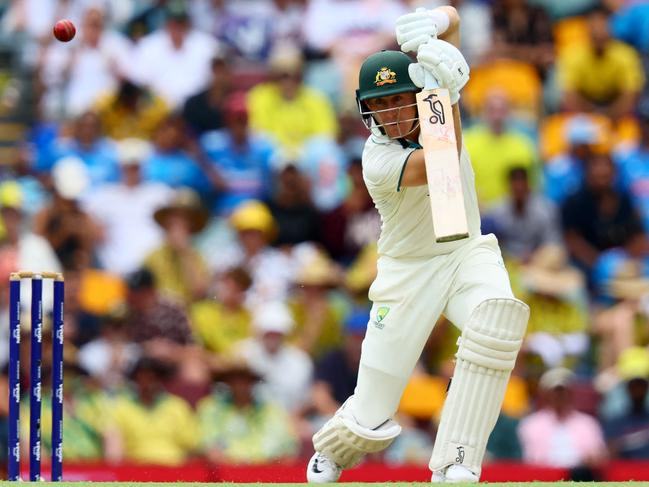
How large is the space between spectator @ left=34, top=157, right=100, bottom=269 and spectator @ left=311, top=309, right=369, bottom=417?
165 centimetres

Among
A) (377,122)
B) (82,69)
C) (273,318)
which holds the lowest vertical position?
(273,318)

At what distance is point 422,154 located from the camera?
5.16 metres

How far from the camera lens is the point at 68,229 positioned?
8.97 m

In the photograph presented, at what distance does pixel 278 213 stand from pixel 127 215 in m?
0.93

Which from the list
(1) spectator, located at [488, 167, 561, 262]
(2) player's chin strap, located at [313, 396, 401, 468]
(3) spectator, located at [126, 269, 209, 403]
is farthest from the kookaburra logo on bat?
(1) spectator, located at [488, 167, 561, 262]

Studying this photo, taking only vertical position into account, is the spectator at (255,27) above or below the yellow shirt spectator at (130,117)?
above

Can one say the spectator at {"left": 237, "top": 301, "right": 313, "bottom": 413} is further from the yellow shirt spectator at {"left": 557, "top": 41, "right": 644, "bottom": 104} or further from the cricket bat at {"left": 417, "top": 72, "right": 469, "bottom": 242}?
the cricket bat at {"left": 417, "top": 72, "right": 469, "bottom": 242}

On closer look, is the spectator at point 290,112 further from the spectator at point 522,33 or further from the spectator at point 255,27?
the spectator at point 522,33

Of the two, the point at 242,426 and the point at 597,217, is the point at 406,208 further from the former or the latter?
the point at 597,217

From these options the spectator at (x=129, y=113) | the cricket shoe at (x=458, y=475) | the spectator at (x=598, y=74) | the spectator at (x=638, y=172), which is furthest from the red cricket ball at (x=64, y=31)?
the spectator at (x=598, y=74)

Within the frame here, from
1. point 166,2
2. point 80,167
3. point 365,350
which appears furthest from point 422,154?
point 166,2

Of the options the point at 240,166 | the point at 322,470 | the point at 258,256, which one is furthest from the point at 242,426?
the point at 322,470

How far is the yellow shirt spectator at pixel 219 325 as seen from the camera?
8531 millimetres

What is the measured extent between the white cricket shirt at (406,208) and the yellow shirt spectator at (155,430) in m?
2.82
